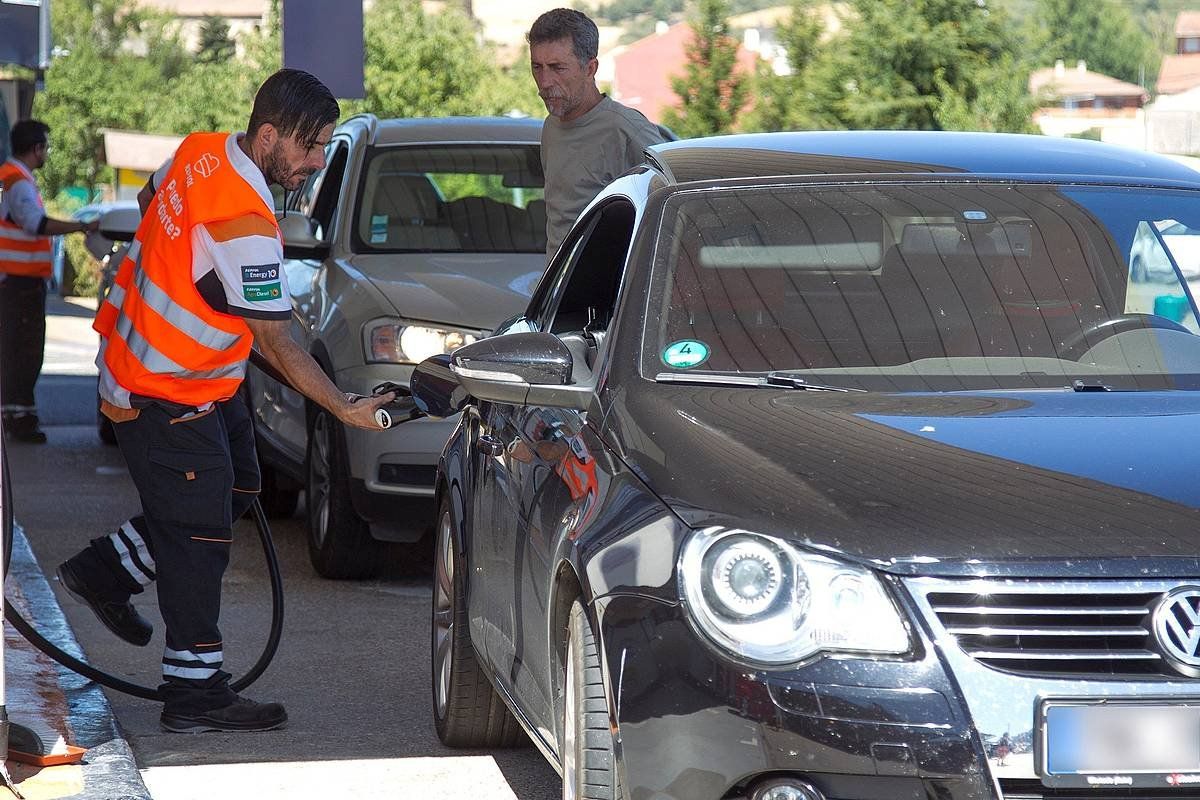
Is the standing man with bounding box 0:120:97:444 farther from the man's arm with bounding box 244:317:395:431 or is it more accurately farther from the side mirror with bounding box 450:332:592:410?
the side mirror with bounding box 450:332:592:410

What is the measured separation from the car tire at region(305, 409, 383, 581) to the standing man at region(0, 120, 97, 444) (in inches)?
213

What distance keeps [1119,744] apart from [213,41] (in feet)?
369

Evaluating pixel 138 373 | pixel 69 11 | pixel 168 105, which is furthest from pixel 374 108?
pixel 138 373

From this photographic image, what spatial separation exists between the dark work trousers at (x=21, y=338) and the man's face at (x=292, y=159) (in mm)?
7922

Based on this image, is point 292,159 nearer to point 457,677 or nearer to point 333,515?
point 457,677

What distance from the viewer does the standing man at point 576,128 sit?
22.0 ft

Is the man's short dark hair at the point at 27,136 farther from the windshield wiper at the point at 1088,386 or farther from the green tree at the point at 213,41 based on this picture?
the green tree at the point at 213,41

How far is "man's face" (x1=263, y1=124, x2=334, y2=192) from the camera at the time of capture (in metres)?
5.18

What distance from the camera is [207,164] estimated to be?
16.8 ft

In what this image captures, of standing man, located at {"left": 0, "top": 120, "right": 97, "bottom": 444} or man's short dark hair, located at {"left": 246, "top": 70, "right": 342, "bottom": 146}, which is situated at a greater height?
man's short dark hair, located at {"left": 246, "top": 70, "right": 342, "bottom": 146}

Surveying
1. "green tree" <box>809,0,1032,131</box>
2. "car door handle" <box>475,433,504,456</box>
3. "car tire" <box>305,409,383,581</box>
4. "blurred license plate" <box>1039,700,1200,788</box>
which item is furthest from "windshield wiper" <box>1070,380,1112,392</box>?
"green tree" <box>809,0,1032,131</box>

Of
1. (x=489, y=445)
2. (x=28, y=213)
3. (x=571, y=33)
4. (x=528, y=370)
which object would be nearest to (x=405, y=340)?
(x=571, y=33)

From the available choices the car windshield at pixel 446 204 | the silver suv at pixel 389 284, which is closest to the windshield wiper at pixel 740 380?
the silver suv at pixel 389 284

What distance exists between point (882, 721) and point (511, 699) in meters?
1.62
